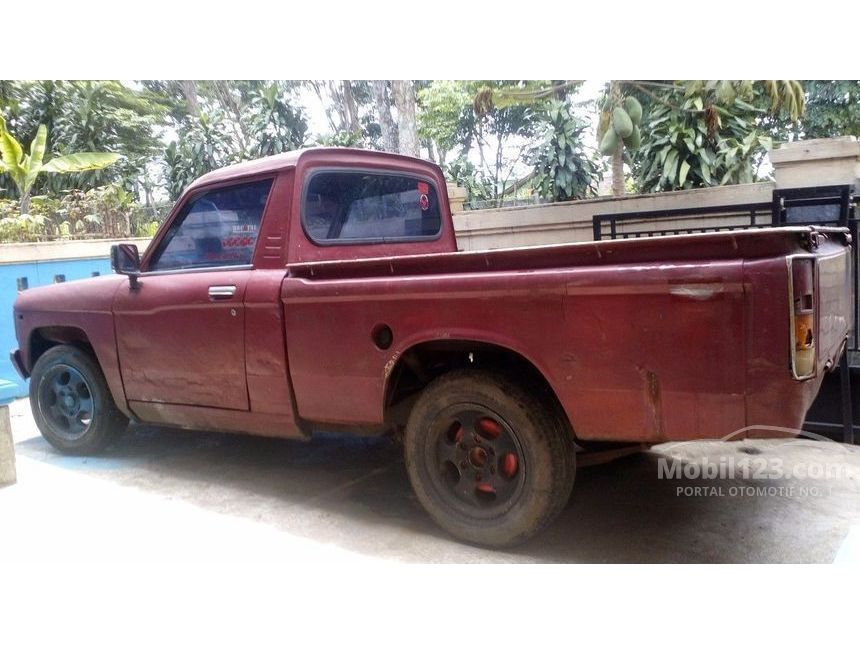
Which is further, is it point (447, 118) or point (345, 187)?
point (447, 118)

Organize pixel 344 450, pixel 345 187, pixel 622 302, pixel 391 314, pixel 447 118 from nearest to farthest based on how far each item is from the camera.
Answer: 1. pixel 622 302
2. pixel 391 314
3. pixel 345 187
4. pixel 344 450
5. pixel 447 118

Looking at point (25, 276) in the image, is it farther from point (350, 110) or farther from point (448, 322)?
point (448, 322)

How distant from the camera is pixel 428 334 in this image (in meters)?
2.37

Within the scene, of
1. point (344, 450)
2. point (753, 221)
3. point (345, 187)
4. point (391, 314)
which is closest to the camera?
point (391, 314)

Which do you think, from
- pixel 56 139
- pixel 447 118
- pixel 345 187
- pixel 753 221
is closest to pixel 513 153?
pixel 447 118

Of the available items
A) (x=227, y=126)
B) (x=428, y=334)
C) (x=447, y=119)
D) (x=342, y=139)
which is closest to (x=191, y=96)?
(x=227, y=126)

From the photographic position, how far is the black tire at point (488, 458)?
7.43ft

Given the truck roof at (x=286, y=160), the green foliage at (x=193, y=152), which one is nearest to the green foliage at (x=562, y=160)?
the truck roof at (x=286, y=160)

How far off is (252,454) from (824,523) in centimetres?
278

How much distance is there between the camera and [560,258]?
6.91 ft

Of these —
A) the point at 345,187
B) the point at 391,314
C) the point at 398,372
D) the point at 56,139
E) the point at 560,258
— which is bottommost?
the point at 398,372

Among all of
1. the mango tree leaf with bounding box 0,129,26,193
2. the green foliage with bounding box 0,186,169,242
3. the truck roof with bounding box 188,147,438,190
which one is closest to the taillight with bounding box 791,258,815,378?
the truck roof with bounding box 188,147,438,190

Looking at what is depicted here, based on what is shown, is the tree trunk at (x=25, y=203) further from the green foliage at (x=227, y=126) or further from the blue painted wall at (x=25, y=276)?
the green foliage at (x=227, y=126)

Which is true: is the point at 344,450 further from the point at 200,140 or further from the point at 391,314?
the point at 200,140
